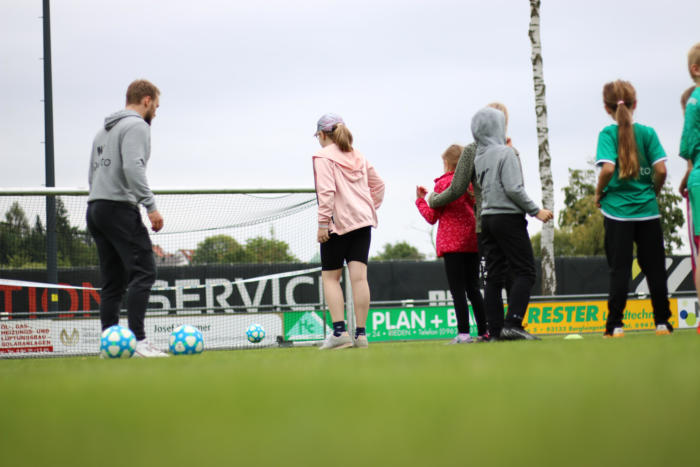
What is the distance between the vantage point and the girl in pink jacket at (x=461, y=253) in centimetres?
610

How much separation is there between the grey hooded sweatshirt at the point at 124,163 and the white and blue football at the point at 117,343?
3.00 feet

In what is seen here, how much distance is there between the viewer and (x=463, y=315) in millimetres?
6137

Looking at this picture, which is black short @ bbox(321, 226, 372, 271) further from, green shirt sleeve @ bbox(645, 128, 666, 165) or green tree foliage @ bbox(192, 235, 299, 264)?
green tree foliage @ bbox(192, 235, 299, 264)

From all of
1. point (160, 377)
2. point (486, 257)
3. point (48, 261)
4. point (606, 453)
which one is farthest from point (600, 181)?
point (48, 261)

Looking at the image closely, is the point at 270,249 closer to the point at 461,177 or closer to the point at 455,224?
the point at 455,224

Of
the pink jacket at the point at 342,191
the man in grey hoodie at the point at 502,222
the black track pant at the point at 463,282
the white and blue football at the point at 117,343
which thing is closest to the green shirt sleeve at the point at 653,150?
the man in grey hoodie at the point at 502,222

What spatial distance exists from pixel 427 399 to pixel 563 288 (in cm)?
2348

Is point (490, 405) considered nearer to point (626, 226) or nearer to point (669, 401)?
point (669, 401)

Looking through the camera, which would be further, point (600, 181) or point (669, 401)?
point (600, 181)

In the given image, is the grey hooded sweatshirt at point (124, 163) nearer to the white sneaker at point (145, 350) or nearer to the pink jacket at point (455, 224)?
the white sneaker at point (145, 350)

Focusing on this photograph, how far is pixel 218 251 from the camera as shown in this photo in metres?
11.1

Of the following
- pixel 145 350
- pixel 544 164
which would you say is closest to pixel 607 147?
pixel 145 350

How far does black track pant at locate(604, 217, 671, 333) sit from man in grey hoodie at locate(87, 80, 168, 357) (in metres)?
3.28

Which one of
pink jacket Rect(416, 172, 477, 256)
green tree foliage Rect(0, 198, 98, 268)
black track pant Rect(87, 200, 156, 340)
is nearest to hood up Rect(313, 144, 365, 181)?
pink jacket Rect(416, 172, 477, 256)
